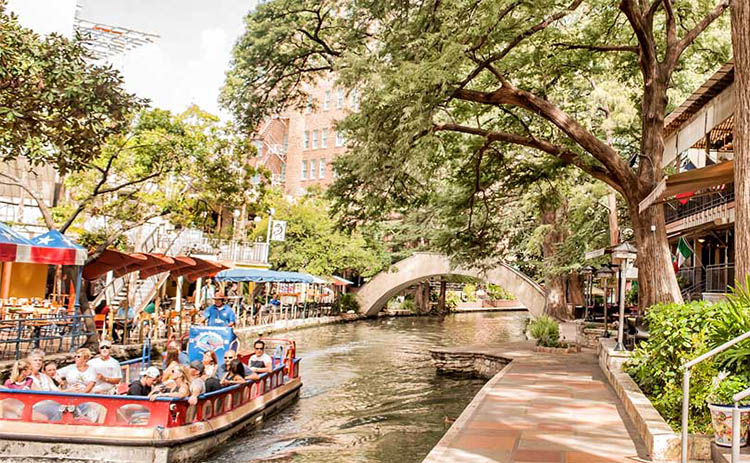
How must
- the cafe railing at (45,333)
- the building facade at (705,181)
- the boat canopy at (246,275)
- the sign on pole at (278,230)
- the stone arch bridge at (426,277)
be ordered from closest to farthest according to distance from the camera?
the building facade at (705,181) → the cafe railing at (45,333) → the boat canopy at (246,275) → the sign on pole at (278,230) → the stone arch bridge at (426,277)

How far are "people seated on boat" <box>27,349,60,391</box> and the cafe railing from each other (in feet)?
22.6

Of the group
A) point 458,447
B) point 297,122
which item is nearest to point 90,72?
point 458,447

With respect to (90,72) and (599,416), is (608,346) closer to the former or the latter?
(599,416)

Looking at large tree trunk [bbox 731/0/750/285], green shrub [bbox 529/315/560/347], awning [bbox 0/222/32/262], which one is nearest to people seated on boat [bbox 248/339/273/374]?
awning [bbox 0/222/32/262]

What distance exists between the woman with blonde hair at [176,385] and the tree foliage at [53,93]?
528 cm

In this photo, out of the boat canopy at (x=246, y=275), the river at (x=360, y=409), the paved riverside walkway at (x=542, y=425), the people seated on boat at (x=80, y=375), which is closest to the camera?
the paved riverside walkway at (x=542, y=425)

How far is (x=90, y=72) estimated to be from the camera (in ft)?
45.5

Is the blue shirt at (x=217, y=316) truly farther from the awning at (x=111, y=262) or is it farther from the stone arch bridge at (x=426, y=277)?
the stone arch bridge at (x=426, y=277)

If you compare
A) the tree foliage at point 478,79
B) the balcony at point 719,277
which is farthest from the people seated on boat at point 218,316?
the balcony at point 719,277

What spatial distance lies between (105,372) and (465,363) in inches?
516

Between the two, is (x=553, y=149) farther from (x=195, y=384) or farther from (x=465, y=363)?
(x=195, y=384)

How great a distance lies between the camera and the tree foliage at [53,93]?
1248cm

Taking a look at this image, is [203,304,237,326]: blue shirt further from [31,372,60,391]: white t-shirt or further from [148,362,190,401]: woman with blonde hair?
[31,372,60,391]: white t-shirt

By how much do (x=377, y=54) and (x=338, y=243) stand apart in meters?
29.7
